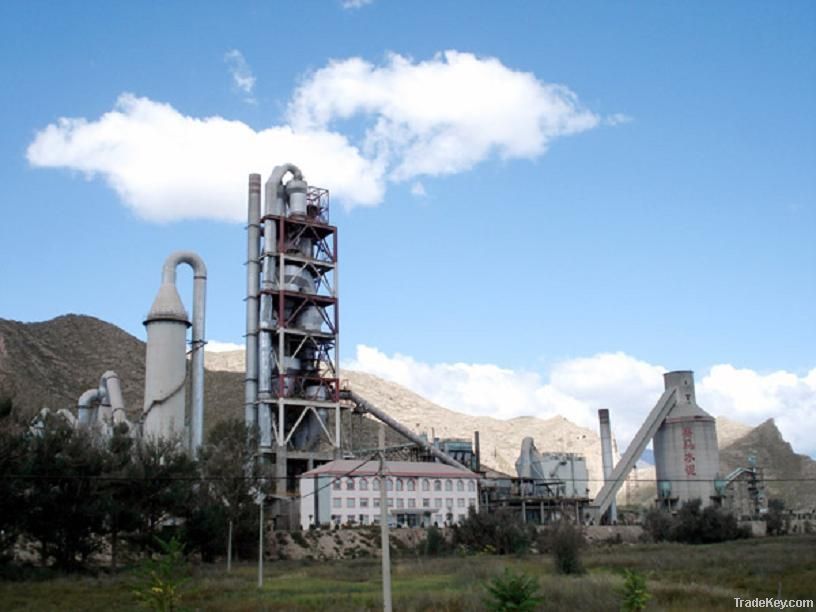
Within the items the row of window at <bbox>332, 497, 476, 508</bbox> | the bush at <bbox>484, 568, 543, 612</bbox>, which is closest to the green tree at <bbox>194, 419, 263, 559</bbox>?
the row of window at <bbox>332, 497, 476, 508</bbox>

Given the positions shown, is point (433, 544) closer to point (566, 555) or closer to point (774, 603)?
point (566, 555)

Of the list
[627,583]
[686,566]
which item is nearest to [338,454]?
[686,566]

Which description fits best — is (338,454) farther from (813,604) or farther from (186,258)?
(813,604)

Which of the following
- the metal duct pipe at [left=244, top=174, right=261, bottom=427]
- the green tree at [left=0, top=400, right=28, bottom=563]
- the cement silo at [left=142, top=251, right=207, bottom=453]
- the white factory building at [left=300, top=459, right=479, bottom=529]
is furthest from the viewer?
the metal duct pipe at [left=244, top=174, right=261, bottom=427]

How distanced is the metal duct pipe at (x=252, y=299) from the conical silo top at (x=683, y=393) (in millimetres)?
45200

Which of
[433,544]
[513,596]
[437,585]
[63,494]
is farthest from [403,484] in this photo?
[513,596]

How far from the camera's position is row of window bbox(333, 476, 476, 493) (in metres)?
73.4

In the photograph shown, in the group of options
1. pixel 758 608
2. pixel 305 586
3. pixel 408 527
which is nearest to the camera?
pixel 758 608

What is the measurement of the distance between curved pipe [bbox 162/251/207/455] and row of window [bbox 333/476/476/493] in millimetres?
11821

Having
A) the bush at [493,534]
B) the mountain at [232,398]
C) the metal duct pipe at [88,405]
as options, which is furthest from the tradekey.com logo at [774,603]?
the metal duct pipe at [88,405]

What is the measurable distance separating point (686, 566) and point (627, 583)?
22325 millimetres

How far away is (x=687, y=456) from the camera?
96.6 metres

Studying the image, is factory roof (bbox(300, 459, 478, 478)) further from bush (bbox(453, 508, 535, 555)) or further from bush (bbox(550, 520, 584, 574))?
bush (bbox(550, 520, 584, 574))

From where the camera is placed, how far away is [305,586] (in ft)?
137
